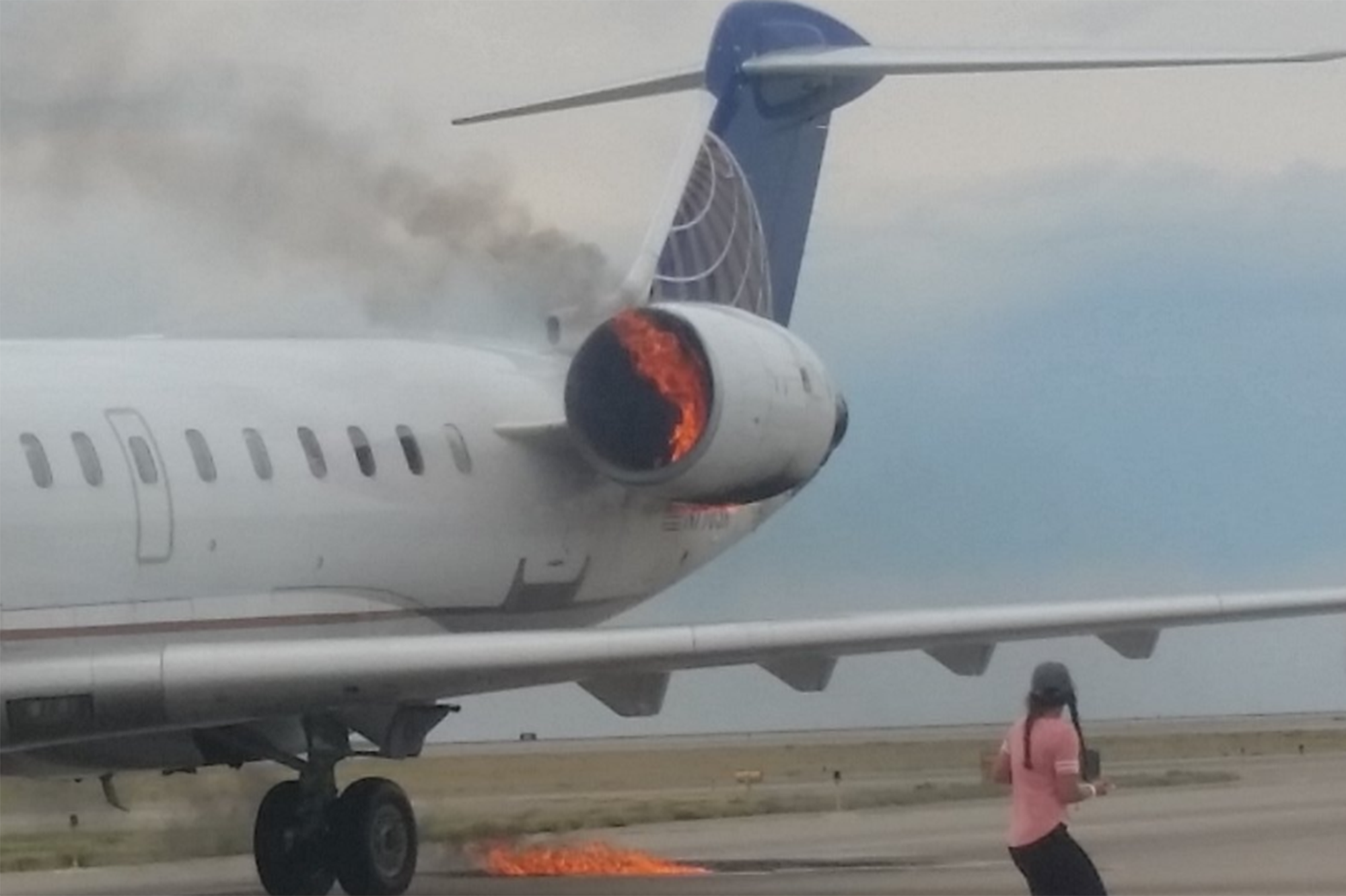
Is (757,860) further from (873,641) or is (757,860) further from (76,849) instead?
(76,849)

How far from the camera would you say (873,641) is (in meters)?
20.3

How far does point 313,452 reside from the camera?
20.8 m

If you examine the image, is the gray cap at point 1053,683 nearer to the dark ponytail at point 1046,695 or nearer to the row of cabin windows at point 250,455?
the dark ponytail at point 1046,695

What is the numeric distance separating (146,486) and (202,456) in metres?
0.73

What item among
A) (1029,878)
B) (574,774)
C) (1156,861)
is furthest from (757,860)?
(574,774)

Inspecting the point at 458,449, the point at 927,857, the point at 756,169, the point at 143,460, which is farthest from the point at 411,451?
the point at 756,169

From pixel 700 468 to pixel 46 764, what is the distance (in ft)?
16.5

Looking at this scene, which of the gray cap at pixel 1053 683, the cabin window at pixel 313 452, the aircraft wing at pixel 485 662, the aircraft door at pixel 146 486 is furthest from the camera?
the cabin window at pixel 313 452

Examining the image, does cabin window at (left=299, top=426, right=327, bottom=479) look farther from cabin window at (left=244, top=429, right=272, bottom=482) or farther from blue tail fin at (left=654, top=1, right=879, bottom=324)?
blue tail fin at (left=654, top=1, right=879, bottom=324)

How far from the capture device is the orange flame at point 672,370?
22016 millimetres

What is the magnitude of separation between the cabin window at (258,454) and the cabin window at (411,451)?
1668mm

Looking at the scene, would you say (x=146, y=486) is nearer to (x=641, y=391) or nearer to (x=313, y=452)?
(x=313, y=452)

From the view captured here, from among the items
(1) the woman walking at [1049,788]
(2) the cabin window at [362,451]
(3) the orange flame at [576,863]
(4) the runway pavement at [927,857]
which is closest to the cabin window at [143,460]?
(2) the cabin window at [362,451]

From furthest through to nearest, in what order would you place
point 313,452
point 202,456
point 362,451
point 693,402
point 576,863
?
point 576,863 < point 693,402 < point 362,451 < point 313,452 < point 202,456
